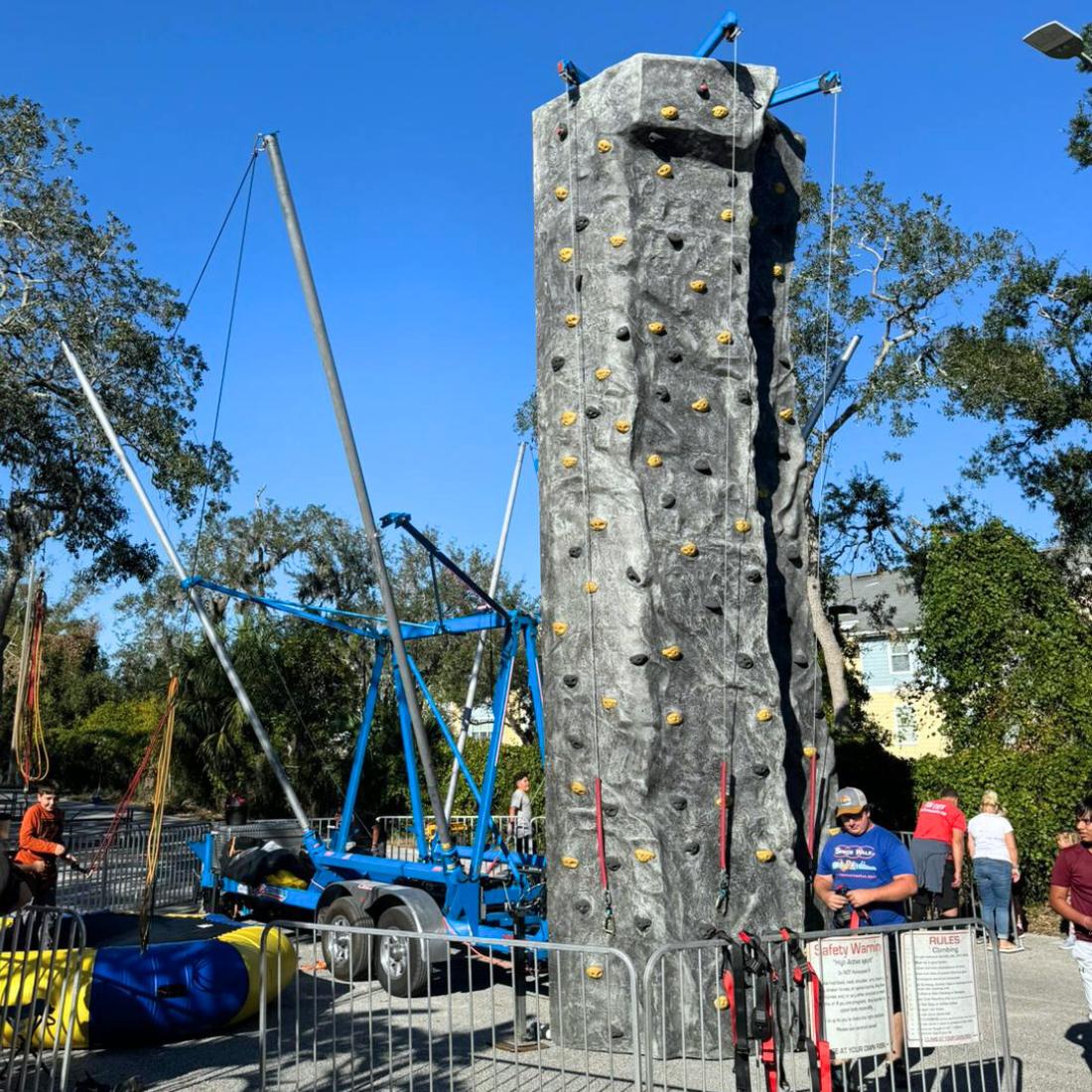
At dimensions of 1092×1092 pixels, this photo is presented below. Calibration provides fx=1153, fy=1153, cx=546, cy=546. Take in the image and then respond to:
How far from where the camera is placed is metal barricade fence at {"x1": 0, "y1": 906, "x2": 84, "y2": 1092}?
605 centimetres

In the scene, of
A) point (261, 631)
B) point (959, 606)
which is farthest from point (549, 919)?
point (261, 631)

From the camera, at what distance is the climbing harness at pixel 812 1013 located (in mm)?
5055

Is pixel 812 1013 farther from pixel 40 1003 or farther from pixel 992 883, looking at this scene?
pixel 992 883

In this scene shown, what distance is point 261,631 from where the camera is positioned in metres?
23.1

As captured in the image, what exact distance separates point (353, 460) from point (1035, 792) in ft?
28.1

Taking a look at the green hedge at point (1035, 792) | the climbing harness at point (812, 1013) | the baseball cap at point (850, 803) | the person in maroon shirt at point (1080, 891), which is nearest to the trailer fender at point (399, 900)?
the baseball cap at point (850, 803)

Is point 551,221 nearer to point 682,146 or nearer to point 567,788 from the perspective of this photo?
point 682,146

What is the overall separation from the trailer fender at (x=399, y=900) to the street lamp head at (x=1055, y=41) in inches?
347

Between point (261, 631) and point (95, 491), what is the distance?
424cm

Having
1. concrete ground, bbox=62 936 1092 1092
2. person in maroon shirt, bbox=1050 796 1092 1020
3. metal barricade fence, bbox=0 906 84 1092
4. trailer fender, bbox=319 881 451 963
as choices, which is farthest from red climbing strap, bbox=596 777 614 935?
metal barricade fence, bbox=0 906 84 1092

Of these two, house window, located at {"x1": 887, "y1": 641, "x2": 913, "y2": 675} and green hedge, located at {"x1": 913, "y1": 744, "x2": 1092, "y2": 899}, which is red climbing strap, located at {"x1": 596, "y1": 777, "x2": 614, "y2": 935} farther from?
house window, located at {"x1": 887, "y1": 641, "x2": 913, "y2": 675}

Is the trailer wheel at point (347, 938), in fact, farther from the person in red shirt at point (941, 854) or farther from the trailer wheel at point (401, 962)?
the person in red shirt at point (941, 854)

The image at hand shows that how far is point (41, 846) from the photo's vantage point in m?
9.49

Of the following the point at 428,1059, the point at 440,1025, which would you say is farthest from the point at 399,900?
the point at 428,1059
